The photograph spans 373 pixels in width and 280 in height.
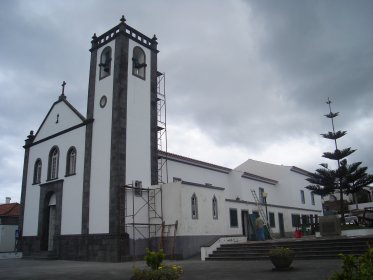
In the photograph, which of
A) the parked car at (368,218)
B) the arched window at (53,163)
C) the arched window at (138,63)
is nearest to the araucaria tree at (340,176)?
the parked car at (368,218)

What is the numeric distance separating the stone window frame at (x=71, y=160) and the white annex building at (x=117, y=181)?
64 millimetres

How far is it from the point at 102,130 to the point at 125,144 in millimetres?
1926

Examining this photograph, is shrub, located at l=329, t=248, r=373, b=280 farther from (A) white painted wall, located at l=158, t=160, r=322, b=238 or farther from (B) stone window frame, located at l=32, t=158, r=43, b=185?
(B) stone window frame, located at l=32, t=158, r=43, b=185

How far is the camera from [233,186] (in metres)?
29.8

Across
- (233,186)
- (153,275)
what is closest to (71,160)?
(233,186)

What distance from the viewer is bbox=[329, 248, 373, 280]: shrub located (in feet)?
13.4

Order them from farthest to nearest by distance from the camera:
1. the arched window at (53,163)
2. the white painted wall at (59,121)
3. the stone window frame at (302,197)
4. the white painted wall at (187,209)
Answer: the stone window frame at (302,197), the arched window at (53,163), the white painted wall at (59,121), the white painted wall at (187,209)

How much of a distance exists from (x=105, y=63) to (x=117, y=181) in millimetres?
8034

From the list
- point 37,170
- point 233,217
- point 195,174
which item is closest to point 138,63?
point 195,174

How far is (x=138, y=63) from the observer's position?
22.5m

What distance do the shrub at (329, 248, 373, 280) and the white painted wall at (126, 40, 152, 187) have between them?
51.7ft

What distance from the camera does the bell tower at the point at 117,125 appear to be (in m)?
19.0

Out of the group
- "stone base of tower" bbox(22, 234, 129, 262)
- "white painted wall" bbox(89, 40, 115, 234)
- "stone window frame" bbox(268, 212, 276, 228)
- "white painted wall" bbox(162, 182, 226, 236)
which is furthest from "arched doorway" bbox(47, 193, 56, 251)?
"stone window frame" bbox(268, 212, 276, 228)

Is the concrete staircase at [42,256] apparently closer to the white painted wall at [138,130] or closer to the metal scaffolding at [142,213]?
the metal scaffolding at [142,213]
